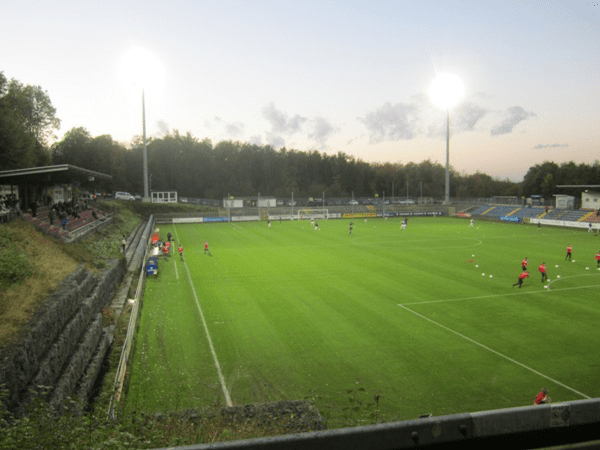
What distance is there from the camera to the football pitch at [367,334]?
13492 mm

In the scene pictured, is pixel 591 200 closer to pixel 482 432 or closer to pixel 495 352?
pixel 495 352

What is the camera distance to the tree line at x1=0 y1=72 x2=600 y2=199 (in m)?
84.1

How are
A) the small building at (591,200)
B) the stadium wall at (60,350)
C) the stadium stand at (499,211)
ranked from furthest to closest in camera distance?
the stadium stand at (499,211), the small building at (591,200), the stadium wall at (60,350)

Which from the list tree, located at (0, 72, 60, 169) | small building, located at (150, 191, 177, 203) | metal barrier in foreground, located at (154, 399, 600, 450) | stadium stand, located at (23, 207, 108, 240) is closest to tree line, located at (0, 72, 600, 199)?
tree, located at (0, 72, 60, 169)

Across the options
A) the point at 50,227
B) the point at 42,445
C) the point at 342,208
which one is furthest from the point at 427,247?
the point at 342,208

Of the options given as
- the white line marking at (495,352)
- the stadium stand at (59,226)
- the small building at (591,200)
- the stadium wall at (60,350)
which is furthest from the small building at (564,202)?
the stadium wall at (60,350)

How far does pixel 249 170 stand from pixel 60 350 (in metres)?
117

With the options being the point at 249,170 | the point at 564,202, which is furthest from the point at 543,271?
the point at 249,170

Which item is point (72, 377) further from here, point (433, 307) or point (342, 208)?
point (342, 208)

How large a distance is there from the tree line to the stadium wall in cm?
5363

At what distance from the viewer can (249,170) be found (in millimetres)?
128500

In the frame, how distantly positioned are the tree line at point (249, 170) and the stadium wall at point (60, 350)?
176 ft

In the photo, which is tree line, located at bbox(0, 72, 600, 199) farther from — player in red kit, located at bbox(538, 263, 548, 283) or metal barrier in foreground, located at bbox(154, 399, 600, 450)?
metal barrier in foreground, located at bbox(154, 399, 600, 450)

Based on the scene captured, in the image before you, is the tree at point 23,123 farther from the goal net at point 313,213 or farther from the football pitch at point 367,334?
the goal net at point 313,213
